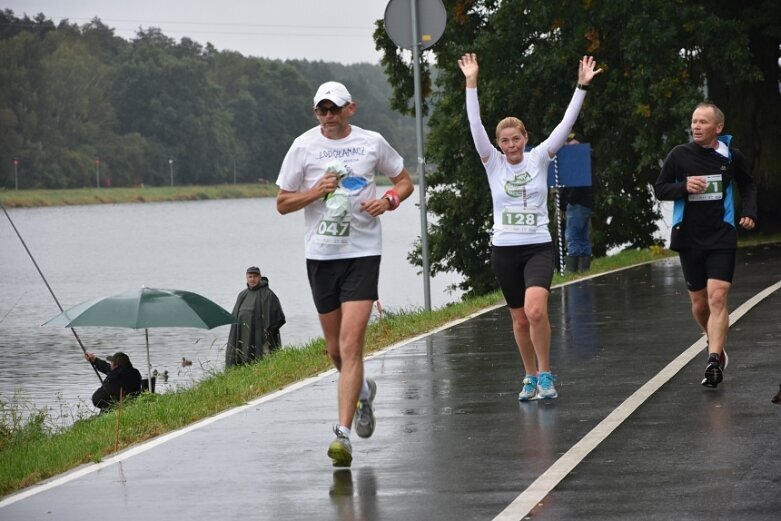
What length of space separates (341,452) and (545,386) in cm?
222

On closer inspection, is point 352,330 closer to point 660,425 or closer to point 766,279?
point 660,425

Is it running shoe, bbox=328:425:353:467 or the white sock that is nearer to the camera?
running shoe, bbox=328:425:353:467

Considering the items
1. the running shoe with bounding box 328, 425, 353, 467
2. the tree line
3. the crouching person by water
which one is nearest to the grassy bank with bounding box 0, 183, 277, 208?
the tree line

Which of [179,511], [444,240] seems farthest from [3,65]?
[179,511]

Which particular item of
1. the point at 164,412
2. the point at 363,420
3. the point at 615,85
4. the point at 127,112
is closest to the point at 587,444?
the point at 363,420

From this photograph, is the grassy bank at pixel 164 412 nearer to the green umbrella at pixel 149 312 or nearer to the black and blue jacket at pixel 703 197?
the green umbrella at pixel 149 312

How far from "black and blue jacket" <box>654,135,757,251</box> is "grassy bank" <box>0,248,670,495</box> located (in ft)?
9.89

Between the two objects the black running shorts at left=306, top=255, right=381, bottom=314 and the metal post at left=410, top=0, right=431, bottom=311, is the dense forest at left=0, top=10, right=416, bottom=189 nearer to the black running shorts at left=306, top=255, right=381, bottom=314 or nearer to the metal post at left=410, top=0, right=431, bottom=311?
the metal post at left=410, top=0, right=431, bottom=311

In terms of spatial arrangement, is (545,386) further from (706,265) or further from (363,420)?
(363,420)

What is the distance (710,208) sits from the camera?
10.1 meters

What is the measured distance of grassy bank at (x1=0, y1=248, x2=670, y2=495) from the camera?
905 cm

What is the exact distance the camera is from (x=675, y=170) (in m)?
10.1

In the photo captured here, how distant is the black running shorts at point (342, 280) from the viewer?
325 inches

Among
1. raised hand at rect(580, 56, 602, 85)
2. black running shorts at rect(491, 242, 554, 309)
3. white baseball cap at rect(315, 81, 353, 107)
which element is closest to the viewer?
white baseball cap at rect(315, 81, 353, 107)
